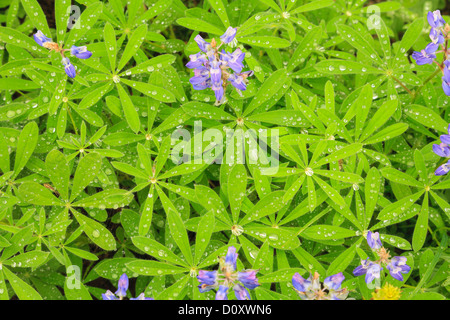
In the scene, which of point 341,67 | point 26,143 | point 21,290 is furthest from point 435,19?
point 21,290

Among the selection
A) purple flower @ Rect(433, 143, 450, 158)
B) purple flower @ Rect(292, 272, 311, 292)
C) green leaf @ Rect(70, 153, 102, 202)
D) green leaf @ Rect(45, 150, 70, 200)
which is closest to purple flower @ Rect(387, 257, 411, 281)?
purple flower @ Rect(292, 272, 311, 292)

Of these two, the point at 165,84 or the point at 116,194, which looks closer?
the point at 116,194

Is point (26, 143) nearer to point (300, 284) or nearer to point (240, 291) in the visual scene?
point (240, 291)

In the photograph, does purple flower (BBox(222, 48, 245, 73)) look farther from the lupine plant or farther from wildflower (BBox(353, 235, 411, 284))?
wildflower (BBox(353, 235, 411, 284))

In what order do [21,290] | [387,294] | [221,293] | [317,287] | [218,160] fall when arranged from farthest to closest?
1. [218,160]
2. [21,290]
3. [387,294]
4. [317,287]
5. [221,293]

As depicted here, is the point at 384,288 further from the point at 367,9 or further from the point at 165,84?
the point at 367,9
